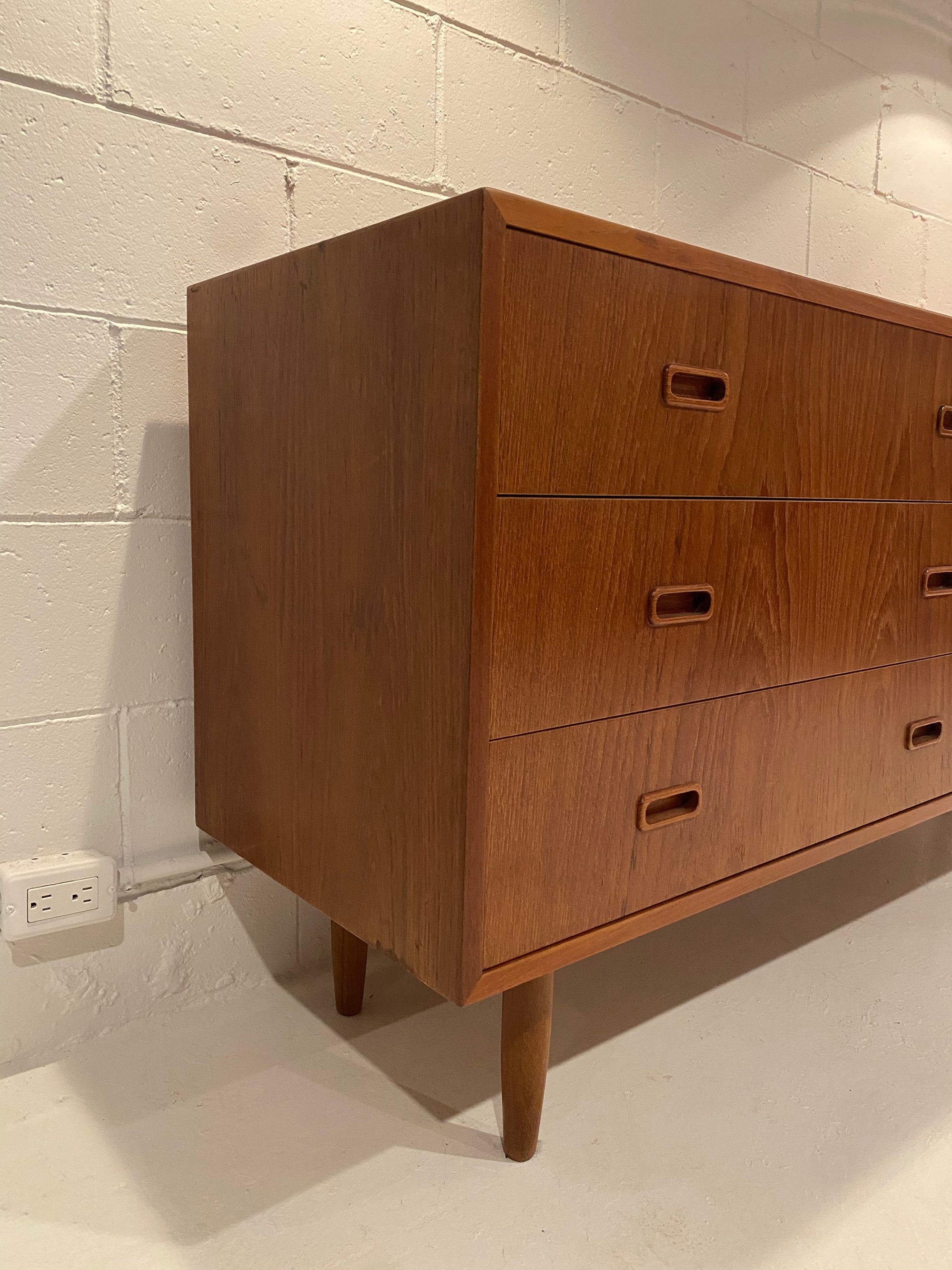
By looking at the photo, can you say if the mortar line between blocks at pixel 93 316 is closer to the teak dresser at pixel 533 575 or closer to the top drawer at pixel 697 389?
the teak dresser at pixel 533 575

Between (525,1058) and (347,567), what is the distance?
52cm

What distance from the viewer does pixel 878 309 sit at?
1135 millimetres

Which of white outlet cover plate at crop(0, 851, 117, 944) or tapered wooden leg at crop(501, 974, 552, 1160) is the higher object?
white outlet cover plate at crop(0, 851, 117, 944)

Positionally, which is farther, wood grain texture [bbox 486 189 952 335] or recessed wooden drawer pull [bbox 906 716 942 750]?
recessed wooden drawer pull [bbox 906 716 942 750]

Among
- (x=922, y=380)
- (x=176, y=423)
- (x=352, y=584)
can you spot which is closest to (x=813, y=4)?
(x=922, y=380)

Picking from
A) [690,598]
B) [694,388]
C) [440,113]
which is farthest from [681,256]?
[440,113]

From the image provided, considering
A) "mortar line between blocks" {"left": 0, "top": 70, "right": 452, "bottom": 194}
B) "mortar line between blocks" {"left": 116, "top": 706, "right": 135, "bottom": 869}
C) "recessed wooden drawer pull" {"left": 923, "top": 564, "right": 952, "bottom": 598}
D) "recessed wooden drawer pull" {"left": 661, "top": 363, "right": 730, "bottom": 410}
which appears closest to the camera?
"recessed wooden drawer pull" {"left": 661, "top": 363, "right": 730, "bottom": 410}

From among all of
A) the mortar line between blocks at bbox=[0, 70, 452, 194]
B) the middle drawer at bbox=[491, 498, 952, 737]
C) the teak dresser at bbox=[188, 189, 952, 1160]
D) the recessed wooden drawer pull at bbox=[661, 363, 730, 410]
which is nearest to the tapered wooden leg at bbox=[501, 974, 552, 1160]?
the teak dresser at bbox=[188, 189, 952, 1160]

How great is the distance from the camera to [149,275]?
1.13 metres

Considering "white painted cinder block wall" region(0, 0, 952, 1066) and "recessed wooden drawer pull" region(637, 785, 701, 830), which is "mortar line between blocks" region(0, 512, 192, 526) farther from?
"recessed wooden drawer pull" region(637, 785, 701, 830)

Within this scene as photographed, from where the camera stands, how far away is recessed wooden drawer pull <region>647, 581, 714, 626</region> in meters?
0.94

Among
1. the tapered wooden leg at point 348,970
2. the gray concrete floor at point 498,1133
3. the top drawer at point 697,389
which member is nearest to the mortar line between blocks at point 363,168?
the top drawer at point 697,389

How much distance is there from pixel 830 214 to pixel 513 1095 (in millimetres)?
1760

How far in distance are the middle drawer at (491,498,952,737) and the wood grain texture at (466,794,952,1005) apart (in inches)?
8.5
